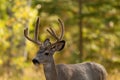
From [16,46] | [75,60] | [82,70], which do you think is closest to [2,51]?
[16,46]

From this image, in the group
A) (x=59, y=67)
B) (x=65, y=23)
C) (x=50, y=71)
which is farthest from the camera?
(x=65, y=23)

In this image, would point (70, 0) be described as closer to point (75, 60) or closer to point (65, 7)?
point (65, 7)

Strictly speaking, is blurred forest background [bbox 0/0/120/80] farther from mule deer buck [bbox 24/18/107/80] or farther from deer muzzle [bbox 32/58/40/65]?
deer muzzle [bbox 32/58/40/65]

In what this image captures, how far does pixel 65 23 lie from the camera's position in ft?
74.6

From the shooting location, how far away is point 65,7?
2178 cm

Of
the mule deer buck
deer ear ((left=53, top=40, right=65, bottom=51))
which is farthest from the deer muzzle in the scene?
deer ear ((left=53, top=40, right=65, bottom=51))

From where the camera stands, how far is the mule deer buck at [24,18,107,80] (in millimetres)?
12211

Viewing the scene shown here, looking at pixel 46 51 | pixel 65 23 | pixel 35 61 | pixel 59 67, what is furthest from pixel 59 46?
pixel 65 23

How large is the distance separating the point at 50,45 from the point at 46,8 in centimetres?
919

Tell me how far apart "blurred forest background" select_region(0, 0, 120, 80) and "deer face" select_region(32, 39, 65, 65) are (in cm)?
482

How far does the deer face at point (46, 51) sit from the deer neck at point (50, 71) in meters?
0.10

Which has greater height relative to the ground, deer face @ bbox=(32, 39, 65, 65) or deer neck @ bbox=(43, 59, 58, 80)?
deer face @ bbox=(32, 39, 65, 65)

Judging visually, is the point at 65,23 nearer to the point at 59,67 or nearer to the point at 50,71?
the point at 59,67

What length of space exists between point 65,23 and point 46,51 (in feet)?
34.6
